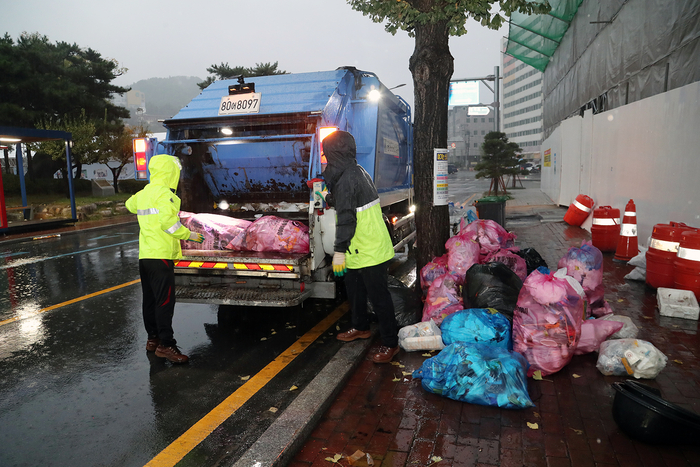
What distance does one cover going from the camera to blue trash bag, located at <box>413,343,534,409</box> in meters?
2.92

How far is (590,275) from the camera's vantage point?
14.8ft

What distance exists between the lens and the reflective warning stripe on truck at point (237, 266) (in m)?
4.14

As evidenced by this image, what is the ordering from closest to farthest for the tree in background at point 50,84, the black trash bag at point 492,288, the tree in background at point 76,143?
the black trash bag at point 492,288 → the tree in background at point 76,143 → the tree in background at point 50,84

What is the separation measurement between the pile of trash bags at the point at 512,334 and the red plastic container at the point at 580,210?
683 centimetres

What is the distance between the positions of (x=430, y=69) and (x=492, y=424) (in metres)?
3.60

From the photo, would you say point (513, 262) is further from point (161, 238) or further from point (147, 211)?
point (147, 211)

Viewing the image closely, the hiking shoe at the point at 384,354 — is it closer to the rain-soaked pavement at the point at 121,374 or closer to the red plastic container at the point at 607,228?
the rain-soaked pavement at the point at 121,374

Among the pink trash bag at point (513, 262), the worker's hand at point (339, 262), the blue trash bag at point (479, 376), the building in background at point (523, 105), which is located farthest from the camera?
the building in background at point (523, 105)

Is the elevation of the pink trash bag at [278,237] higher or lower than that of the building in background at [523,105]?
lower

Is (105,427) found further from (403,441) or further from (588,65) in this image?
(588,65)

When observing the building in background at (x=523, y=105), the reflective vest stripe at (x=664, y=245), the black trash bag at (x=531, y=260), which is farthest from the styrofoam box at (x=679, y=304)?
the building in background at (x=523, y=105)

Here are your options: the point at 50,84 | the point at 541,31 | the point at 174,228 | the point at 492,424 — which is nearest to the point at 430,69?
the point at 174,228

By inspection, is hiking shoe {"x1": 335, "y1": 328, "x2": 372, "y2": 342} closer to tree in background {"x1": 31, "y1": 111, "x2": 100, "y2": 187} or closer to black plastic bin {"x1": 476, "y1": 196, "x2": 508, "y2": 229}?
black plastic bin {"x1": 476, "y1": 196, "x2": 508, "y2": 229}

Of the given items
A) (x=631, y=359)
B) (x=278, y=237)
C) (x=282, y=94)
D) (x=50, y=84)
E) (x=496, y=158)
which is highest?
(x=50, y=84)
